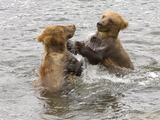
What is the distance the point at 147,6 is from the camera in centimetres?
1717

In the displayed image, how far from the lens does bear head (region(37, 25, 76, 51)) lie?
9.38 meters

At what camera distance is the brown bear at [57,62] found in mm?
9398

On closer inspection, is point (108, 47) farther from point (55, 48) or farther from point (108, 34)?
point (55, 48)

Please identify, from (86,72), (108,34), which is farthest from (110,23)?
(86,72)

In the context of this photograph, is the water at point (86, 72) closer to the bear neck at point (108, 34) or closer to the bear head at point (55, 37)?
the bear neck at point (108, 34)

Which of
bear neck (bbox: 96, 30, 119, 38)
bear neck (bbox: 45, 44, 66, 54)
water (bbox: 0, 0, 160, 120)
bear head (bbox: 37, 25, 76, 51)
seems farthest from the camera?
bear neck (bbox: 96, 30, 119, 38)

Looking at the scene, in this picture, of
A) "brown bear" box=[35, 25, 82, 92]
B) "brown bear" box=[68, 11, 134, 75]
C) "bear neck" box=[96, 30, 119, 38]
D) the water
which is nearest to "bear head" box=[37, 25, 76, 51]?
"brown bear" box=[35, 25, 82, 92]

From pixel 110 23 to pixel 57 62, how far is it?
1.52 m

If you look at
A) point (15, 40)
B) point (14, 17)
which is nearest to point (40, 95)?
point (15, 40)

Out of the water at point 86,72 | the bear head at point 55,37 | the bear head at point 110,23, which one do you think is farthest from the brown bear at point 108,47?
the bear head at point 55,37

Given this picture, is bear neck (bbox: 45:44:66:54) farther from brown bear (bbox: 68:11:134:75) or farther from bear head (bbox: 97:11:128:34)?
bear head (bbox: 97:11:128:34)

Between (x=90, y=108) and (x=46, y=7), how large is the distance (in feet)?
28.7

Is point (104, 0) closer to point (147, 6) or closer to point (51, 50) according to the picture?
point (147, 6)

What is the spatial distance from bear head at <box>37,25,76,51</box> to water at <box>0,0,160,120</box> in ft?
2.67
